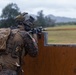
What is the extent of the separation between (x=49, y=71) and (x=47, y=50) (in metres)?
0.38

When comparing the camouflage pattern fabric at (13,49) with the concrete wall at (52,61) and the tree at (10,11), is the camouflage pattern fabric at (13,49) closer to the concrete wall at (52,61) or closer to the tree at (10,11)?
the concrete wall at (52,61)

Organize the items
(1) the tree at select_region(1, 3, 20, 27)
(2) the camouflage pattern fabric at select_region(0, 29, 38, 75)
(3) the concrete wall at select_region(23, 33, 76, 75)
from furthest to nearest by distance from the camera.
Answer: (1) the tree at select_region(1, 3, 20, 27) → (3) the concrete wall at select_region(23, 33, 76, 75) → (2) the camouflage pattern fabric at select_region(0, 29, 38, 75)

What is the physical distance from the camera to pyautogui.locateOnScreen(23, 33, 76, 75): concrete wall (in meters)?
6.44

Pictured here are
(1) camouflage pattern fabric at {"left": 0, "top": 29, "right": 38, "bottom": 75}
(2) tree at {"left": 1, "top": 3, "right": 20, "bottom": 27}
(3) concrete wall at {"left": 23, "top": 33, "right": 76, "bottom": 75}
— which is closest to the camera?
(1) camouflage pattern fabric at {"left": 0, "top": 29, "right": 38, "bottom": 75}

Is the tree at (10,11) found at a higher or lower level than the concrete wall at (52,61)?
higher

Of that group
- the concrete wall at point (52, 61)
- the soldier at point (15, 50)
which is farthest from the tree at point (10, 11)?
the soldier at point (15, 50)

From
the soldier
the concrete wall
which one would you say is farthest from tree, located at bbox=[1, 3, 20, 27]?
the soldier

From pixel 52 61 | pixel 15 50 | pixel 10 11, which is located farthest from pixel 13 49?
pixel 10 11

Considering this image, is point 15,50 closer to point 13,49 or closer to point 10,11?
point 13,49

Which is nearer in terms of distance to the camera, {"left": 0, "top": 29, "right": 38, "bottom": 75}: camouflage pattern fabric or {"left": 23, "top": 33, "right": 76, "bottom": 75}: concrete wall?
{"left": 0, "top": 29, "right": 38, "bottom": 75}: camouflage pattern fabric

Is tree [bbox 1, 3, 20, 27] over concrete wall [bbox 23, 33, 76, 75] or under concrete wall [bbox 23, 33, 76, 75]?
over

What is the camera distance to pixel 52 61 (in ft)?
21.7

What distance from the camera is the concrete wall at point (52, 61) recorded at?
21.1 feet

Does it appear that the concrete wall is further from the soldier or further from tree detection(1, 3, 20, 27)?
tree detection(1, 3, 20, 27)
